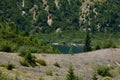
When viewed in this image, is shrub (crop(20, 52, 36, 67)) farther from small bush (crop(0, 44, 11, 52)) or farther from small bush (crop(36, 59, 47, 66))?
small bush (crop(0, 44, 11, 52))

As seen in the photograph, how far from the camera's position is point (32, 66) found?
56875mm

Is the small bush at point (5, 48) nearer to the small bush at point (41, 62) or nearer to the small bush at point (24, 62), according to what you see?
the small bush at point (41, 62)

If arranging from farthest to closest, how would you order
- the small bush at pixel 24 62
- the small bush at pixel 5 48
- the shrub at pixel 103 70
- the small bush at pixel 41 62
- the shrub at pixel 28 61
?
the small bush at pixel 5 48 → the shrub at pixel 103 70 → the small bush at pixel 41 62 → the shrub at pixel 28 61 → the small bush at pixel 24 62

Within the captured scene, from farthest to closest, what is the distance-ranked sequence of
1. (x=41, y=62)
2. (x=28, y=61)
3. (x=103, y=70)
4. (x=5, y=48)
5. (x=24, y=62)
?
(x=5, y=48), (x=103, y=70), (x=41, y=62), (x=28, y=61), (x=24, y=62)

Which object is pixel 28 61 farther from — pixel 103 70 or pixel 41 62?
pixel 103 70

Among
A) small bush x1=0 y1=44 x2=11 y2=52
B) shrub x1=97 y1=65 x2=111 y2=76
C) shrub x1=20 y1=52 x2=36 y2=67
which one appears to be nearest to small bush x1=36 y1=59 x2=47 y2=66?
shrub x1=20 y1=52 x2=36 y2=67

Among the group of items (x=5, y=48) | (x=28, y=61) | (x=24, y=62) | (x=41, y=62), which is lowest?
(x=5, y=48)

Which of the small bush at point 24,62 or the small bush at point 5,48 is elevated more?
the small bush at point 24,62

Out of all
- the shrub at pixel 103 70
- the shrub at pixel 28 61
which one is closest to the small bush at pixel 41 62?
the shrub at pixel 28 61

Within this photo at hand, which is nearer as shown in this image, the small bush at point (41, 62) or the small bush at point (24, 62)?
the small bush at point (24, 62)

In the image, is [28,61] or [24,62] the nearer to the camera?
[24,62]

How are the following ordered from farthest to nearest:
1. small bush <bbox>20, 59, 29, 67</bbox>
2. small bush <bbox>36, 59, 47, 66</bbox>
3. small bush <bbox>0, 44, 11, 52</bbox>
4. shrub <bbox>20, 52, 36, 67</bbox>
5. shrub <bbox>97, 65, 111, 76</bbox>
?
small bush <bbox>0, 44, 11, 52</bbox>, shrub <bbox>97, 65, 111, 76</bbox>, small bush <bbox>36, 59, 47, 66</bbox>, shrub <bbox>20, 52, 36, 67</bbox>, small bush <bbox>20, 59, 29, 67</bbox>

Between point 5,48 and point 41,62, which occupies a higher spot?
point 41,62

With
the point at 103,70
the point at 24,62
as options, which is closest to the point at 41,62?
the point at 24,62
